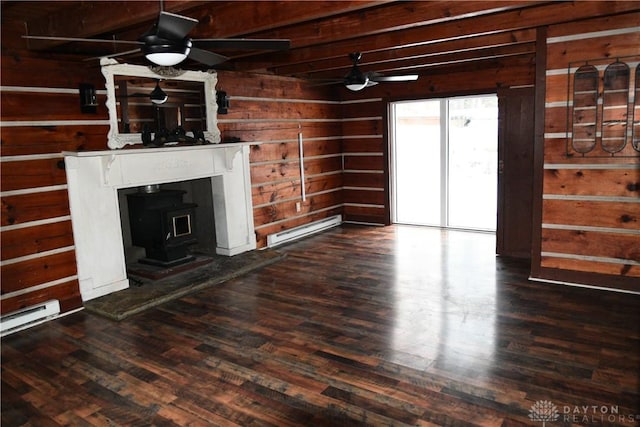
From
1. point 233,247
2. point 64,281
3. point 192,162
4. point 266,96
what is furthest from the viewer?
point 266,96

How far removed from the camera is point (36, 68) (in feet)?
13.8

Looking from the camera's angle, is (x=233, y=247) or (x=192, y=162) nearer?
(x=192, y=162)

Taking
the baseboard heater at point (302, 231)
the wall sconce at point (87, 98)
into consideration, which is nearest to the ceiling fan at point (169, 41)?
the wall sconce at point (87, 98)

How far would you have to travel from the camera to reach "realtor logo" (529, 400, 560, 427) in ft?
8.62

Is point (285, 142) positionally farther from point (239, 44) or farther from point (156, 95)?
point (239, 44)

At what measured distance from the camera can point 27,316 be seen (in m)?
4.18

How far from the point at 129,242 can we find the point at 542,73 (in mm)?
4804

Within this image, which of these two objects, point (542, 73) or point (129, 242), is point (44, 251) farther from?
point (542, 73)

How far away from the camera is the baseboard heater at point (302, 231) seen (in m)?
6.72

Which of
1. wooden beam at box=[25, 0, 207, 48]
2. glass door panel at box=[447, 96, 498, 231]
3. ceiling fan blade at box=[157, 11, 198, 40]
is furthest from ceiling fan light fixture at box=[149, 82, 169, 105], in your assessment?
glass door panel at box=[447, 96, 498, 231]

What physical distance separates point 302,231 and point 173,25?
15.7ft

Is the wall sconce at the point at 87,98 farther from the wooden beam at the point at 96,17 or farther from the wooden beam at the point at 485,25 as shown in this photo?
the wooden beam at the point at 485,25

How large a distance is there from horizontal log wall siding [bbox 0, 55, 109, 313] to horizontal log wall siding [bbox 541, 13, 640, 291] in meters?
4.30

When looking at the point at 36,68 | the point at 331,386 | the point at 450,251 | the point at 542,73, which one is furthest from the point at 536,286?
the point at 36,68
